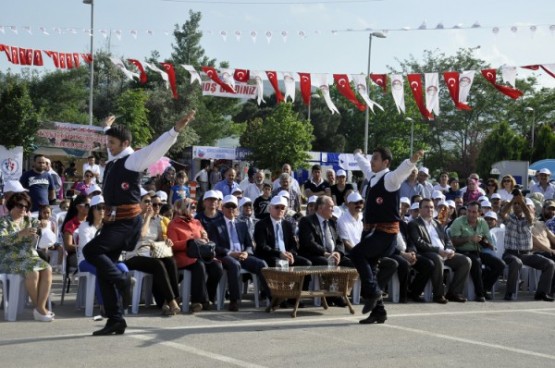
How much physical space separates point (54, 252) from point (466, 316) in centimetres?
546

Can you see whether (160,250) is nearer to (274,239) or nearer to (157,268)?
(157,268)

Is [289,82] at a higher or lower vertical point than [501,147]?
lower

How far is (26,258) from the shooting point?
29.5ft

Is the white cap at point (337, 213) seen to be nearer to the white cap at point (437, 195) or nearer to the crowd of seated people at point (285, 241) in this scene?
the crowd of seated people at point (285, 241)

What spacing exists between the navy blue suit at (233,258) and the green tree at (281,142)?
29052 millimetres

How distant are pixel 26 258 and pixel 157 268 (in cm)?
152

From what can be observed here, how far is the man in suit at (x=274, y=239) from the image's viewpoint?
10875 mm

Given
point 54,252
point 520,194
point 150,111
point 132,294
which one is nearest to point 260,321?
point 132,294

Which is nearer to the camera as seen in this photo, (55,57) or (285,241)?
(285,241)

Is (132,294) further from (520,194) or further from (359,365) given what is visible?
(520,194)

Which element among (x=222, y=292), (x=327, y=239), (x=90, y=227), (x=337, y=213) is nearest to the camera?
(x=90, y=227)

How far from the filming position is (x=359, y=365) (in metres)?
6.94

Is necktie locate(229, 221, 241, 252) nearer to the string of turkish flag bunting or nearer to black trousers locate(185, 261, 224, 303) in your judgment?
black trousers locate(185, 261, 224, 303)

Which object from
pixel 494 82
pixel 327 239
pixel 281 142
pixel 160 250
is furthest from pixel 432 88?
pixel 281 142
